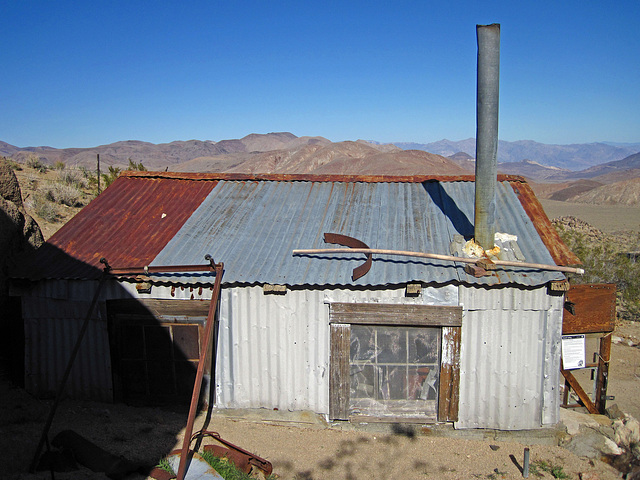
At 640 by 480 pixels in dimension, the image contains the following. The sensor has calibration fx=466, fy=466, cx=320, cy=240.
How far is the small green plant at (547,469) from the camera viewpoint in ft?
19.1

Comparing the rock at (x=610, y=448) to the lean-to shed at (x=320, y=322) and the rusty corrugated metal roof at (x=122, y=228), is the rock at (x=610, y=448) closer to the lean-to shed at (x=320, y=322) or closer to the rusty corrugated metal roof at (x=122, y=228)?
the lean-to shed at (x=320, y=322)

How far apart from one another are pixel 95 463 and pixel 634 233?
27578 millimetres

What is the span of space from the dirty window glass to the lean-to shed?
0.02 meters

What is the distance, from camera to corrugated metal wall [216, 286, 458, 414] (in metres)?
6.55

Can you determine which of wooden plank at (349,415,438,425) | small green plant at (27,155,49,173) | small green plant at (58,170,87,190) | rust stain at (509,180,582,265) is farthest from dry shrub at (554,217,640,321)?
small green plant at (27,155,49,173)

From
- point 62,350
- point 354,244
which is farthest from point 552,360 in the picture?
point 62,350

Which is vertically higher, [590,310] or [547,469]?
[590,310]

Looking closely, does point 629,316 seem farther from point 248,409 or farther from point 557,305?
point 248,409

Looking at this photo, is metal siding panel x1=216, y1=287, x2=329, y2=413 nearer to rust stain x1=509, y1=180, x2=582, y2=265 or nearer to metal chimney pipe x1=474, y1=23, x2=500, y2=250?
metal chimney pipe x1=474, y1=23, x2=500, y2=250

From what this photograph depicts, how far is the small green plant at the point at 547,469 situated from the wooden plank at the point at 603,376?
6.69ft

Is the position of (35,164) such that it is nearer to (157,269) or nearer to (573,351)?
(157,269)

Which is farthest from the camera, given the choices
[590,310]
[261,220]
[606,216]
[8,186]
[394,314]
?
[606,216]

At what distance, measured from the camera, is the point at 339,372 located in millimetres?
6566

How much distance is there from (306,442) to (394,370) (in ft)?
5.13
